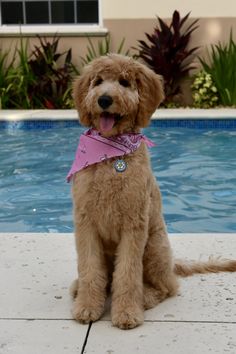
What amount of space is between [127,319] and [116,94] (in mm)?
975

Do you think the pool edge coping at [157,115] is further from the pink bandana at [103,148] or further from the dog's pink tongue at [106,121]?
the dog's pink tongue at [106,121]

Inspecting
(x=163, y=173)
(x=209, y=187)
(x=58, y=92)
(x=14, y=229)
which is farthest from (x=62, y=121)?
(x=14, y=229)

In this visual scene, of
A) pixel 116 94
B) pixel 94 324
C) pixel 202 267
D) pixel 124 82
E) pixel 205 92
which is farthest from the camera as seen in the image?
pixel 205 92

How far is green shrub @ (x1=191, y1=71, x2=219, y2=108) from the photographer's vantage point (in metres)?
10.1

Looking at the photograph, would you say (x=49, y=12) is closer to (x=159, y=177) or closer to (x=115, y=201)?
(x=159, y=177)

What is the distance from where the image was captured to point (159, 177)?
6.88m

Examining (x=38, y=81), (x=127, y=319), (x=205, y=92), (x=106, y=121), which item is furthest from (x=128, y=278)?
(x=38, y=81)

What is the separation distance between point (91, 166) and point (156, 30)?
26.3ft

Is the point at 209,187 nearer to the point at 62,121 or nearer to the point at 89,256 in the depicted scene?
the point at 62,121

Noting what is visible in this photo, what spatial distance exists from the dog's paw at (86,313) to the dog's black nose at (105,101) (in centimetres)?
91

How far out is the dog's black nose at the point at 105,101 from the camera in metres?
2.51

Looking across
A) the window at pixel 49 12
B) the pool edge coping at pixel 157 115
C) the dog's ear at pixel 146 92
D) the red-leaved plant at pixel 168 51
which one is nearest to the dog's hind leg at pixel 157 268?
the dog's ear at pixel 146 92

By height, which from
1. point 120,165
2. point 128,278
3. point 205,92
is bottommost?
point 205,92

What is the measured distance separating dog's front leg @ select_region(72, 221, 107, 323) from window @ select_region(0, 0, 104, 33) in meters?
8.66
